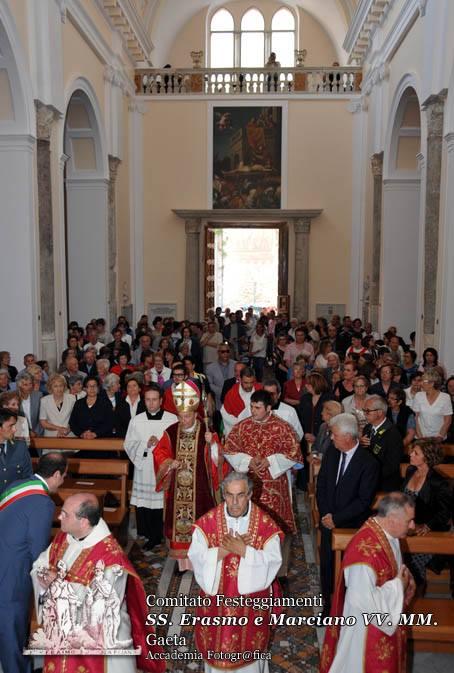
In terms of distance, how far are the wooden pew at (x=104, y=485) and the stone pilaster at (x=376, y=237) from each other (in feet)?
34.8

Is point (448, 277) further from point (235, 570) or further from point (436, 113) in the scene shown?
point (235, 570)

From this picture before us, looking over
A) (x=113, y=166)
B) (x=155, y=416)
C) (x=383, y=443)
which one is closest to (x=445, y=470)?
(x=383, y=443)

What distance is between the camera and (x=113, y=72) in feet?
52.3

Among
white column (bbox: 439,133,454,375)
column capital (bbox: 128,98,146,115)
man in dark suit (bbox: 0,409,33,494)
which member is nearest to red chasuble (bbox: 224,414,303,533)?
man in dark suit (bbox: 0,409,33,494)

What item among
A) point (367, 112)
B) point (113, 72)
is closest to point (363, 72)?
point (367, 112)

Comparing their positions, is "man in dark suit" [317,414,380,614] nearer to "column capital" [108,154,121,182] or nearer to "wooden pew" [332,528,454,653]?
"wooden pew" [332,528,454,653]

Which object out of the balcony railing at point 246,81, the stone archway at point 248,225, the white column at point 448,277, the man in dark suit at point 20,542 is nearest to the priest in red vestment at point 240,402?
the man in dark suit at point 20,542

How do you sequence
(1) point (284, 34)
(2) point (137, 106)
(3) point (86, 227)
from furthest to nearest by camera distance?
(1) point (284, 34) → (2) point (137, 106) → (3) point (86, 227)

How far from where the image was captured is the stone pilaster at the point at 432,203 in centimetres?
1024

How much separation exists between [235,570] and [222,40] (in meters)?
21.4

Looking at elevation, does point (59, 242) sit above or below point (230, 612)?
above

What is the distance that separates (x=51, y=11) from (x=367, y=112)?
10.1 m

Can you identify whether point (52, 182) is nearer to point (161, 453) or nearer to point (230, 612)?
point (161, 453)

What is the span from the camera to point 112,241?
16.3 m
